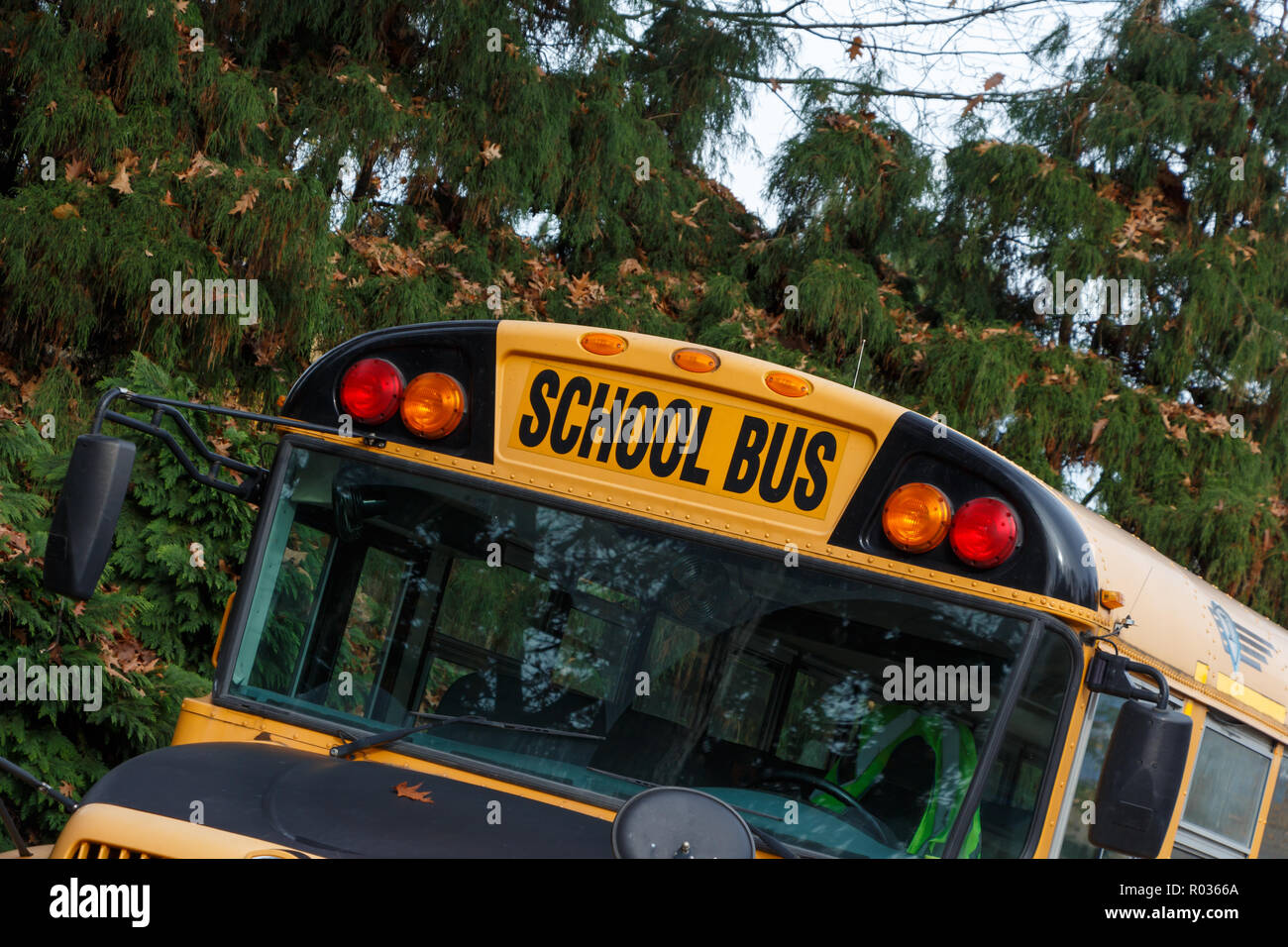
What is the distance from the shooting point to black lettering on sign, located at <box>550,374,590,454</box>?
290 cm

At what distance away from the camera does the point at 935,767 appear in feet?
8.84

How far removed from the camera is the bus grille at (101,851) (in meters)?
2.09

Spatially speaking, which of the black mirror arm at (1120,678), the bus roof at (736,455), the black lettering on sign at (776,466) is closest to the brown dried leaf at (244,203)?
the bus roof at (736,455)

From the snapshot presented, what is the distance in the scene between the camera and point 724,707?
270 centimetres

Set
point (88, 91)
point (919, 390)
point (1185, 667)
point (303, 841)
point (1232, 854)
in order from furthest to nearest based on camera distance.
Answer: point (919, 390)
point (88, 91)
point (1232, 854)
point (1185, 667)
point (303, 841)

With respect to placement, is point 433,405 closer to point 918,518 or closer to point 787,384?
point 787,384

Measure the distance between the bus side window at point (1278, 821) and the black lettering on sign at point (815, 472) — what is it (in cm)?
210

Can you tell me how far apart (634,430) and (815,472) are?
435mm

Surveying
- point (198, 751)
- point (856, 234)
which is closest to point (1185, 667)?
point (198, 751)
